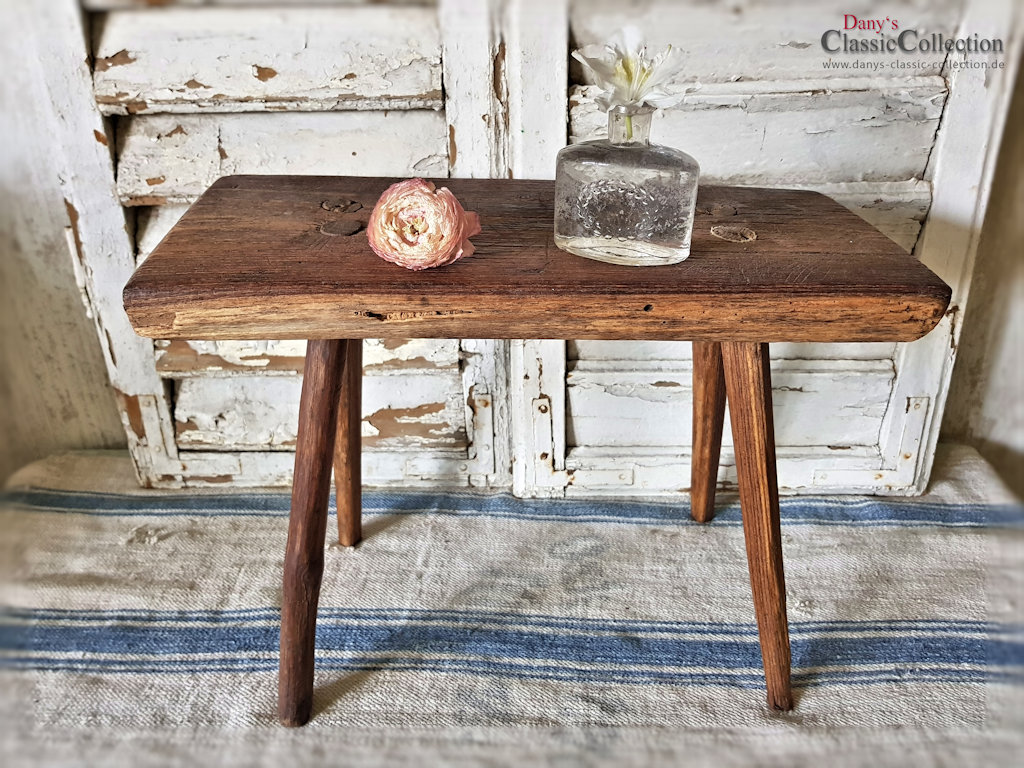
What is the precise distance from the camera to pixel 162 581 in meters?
1.04

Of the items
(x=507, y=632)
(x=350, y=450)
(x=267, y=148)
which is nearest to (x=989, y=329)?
(x=507, y=632)

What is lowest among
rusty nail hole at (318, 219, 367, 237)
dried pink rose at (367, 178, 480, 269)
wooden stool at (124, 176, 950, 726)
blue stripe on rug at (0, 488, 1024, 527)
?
blue stripe on rug at (0, 488, 1024, 527)

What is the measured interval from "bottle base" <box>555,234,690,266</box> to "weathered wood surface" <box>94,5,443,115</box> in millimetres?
384

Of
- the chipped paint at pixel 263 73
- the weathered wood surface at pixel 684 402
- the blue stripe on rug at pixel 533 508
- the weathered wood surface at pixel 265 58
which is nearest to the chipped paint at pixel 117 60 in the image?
the weathered wood surface at pixel 265 58

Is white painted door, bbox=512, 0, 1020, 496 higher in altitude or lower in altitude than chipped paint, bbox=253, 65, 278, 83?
lower

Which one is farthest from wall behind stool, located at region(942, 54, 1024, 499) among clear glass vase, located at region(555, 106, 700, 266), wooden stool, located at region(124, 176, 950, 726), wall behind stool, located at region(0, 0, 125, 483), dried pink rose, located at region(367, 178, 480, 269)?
wall behind stool, located at region(0, 0, 125, 483)

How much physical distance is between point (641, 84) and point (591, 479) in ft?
2.12

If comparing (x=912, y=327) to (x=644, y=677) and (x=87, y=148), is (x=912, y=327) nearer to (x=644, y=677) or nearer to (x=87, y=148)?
(x=644, y=677)

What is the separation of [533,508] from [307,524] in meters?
0.45

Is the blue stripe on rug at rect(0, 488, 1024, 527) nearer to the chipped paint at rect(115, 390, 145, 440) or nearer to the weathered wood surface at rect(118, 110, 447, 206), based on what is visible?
the chipped paint at rect(115, 390, 145, 440)

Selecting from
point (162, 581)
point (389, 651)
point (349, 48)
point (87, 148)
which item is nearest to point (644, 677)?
point (389, 651)

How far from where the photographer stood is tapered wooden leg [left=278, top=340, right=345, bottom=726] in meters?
0.78

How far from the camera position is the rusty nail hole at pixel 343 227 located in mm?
791

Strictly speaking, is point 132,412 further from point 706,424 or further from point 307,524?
point 706,424
